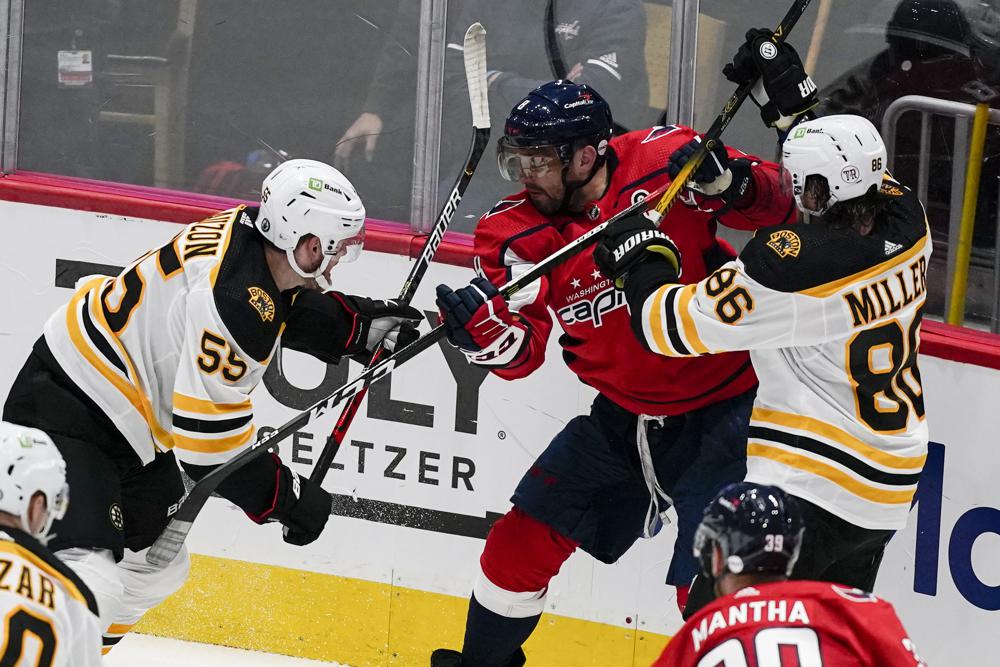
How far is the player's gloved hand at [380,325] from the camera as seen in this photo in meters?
3.22

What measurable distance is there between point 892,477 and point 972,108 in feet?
3.21

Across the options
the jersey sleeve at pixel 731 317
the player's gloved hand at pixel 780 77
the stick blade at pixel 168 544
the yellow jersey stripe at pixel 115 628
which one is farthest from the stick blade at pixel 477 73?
the yellow jersey stripe at pixel 115 628

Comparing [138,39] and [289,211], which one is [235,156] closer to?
[138,39]

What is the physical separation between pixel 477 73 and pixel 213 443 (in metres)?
1.01

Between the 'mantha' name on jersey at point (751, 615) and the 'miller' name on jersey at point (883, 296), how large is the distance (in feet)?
2.74

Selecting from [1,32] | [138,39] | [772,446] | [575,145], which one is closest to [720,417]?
[772,446]

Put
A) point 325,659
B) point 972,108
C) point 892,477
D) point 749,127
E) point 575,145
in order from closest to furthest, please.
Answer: point 892,477 < point 575,145 < point 972,108 < point 749,127 < point 325,659

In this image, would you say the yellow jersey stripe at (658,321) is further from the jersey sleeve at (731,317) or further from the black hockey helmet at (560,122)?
the black hockey helmet at (560,122)

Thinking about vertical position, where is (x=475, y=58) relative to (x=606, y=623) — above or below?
above

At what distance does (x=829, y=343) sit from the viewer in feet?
8.54

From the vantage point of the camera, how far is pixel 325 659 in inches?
147

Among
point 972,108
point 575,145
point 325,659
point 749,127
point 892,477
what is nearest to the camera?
point 892,477

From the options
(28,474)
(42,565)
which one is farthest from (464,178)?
(42,565)

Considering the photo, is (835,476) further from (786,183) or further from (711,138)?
(711,138)
